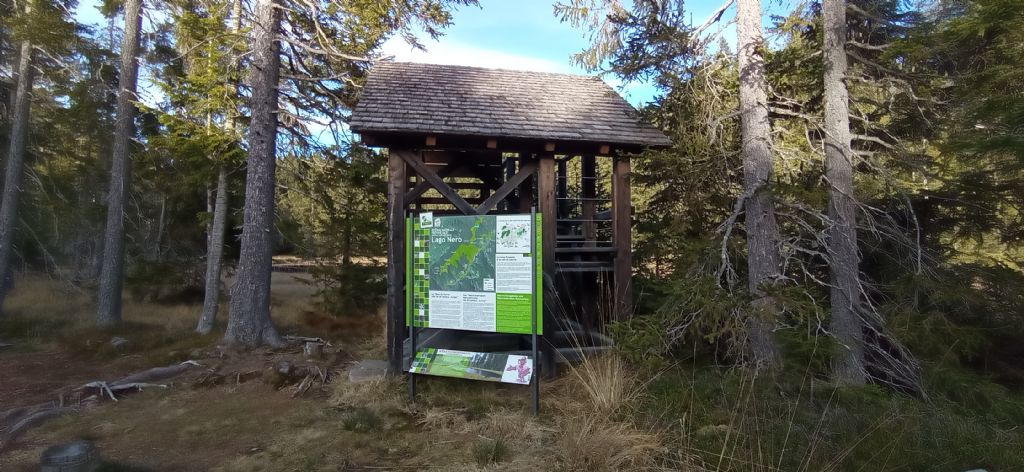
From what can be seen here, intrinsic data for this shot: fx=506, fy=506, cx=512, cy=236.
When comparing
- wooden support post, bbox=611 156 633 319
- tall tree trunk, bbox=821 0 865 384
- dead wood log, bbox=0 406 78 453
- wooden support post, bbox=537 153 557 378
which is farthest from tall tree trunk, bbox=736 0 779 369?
dead wood log, bbox=0 406 78 453

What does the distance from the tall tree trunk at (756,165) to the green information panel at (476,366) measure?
10.6 ft

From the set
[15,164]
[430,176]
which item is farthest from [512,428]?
[15,164]

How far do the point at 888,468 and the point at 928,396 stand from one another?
3991 millimetres

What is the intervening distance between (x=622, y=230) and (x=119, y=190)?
11.2 metres

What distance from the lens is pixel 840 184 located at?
285 inches

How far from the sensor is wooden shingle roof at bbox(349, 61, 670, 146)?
6.93 metres

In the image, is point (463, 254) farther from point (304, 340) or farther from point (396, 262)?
point (304, 340)

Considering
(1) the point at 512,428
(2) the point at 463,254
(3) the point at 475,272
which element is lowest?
(1) the point at 512,428

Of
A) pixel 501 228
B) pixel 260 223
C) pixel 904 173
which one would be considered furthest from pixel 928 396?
pixel 260 223

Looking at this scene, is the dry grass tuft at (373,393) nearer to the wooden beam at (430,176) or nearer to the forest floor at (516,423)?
the forest floor at (516,423)

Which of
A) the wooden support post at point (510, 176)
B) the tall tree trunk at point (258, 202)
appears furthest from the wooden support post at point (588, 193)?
the tall tree trunk at point (258, 202)

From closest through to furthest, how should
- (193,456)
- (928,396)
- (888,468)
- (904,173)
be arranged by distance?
(888,468) < (193,456) < (928,396) < (904,173)

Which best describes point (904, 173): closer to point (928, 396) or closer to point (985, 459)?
point (928, 396)

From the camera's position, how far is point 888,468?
3514 mm
